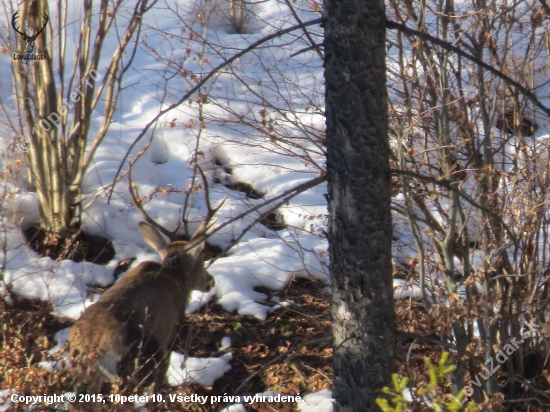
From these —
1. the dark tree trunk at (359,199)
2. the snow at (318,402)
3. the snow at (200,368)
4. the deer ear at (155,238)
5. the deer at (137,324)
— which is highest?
the dark tree trunk at (359,199)

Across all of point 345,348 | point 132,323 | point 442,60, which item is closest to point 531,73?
point 442,60

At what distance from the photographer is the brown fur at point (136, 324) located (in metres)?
4.78

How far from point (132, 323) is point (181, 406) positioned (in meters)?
0.86

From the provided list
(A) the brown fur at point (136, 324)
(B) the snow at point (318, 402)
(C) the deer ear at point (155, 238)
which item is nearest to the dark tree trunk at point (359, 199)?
(A) the brown fur at point (136, 324)

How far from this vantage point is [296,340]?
715 cm

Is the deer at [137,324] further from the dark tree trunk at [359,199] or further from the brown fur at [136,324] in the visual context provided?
the dark tree trunk at [359,199]

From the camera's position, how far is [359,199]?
2.94 metres

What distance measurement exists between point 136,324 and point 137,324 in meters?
0.01

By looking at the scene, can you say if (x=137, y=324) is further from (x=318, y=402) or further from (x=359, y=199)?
(x=359, y=199)

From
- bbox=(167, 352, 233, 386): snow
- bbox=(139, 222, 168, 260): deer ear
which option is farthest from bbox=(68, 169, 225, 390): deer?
bbox=(167, 352, 233, 386): snow

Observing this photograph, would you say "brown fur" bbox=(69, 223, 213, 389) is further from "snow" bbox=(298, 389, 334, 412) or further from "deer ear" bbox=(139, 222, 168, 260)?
"snow" bbox=(298, 389, 334, 412)

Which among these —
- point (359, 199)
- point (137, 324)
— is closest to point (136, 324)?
point (137, 324)

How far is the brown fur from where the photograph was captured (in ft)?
15.7

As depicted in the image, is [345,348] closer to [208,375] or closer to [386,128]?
[386,128]
